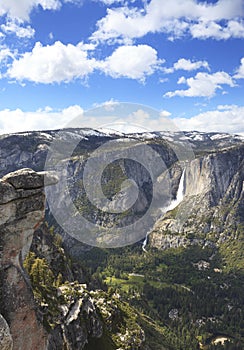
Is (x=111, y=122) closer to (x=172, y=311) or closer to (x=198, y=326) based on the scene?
(x=198, y=326)

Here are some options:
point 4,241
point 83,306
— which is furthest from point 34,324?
point 83,306

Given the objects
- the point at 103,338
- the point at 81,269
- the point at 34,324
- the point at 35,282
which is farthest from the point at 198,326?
the point at 34,324

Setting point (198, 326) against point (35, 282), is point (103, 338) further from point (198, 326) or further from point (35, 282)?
point (198, 326)

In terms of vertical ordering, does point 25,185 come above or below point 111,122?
below

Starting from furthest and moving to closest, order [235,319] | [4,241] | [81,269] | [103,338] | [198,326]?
[235,319]
[198,326]
[81,269]
[103,338]
[4,241]

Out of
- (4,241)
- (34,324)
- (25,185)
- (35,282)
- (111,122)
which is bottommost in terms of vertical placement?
(35,282)

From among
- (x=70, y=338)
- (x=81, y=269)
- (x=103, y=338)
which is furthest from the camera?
(x=81, y=269)

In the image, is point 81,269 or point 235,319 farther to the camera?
point 235,319
